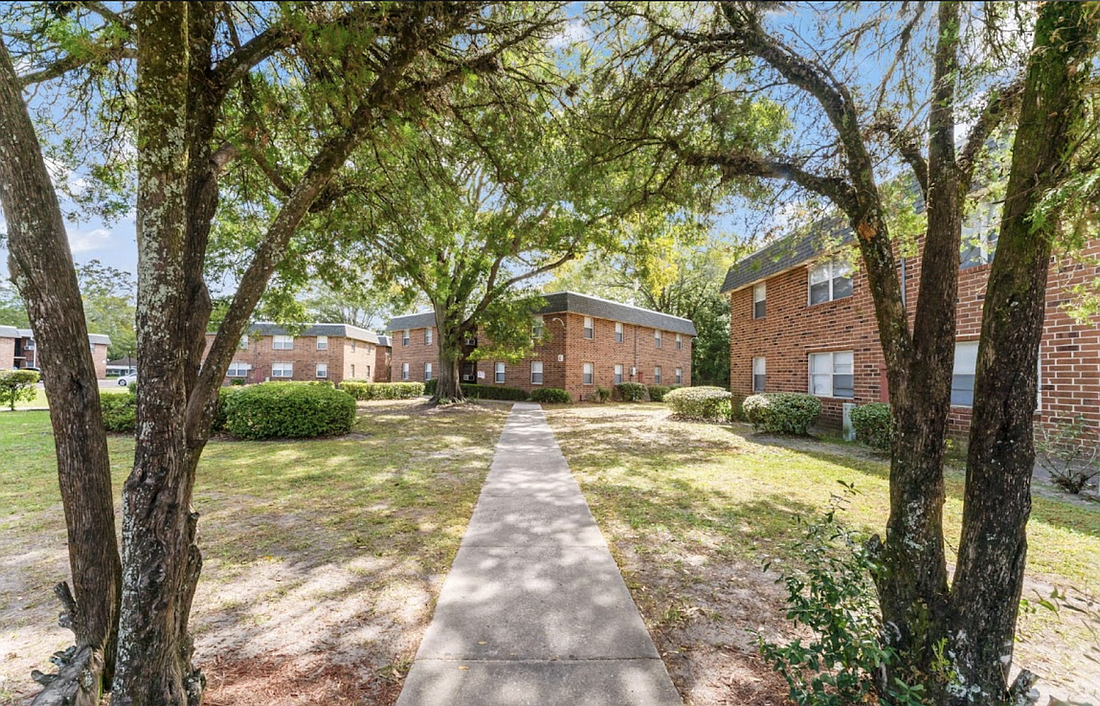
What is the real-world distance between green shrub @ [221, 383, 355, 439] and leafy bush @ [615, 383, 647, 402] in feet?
53.3

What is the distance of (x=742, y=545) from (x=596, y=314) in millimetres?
18953

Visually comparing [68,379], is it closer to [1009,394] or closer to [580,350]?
[1009,394]

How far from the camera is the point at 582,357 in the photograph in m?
22.5

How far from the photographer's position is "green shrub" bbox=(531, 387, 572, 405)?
21.2m

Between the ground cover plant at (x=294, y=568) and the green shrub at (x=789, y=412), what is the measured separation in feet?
25.4

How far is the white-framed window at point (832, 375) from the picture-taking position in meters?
11.2

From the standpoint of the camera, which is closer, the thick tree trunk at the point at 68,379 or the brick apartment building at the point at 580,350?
the thick tree trunk at the point at 68,379

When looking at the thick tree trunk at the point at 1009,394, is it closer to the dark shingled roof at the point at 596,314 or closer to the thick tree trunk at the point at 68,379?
the thick tree trunk at the point at 68,379

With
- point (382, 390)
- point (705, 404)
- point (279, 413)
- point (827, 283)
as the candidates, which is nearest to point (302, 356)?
point (382, 390)

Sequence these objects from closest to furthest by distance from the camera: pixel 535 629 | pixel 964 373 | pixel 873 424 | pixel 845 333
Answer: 1. pixel 535 629
2. pixel 964 373
3. pixel 873 424
4. pixel 845 333

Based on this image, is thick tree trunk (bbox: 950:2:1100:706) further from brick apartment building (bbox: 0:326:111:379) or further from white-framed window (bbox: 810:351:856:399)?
brick apartment building (bbox: 0:326:111:379)

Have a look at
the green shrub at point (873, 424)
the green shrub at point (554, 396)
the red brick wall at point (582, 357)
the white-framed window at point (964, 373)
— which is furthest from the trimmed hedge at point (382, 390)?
the white-framed window at point (964, 373)

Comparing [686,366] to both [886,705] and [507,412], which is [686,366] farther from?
[886,705]

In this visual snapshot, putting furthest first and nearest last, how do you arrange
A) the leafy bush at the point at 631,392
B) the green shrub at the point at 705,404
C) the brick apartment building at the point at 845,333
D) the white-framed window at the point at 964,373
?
the leafy bush at the point at 631,392
the green shrub at the point at 705,404
the white-framed window at the point at 964,373
the brick apartment building at the point at 845,333
